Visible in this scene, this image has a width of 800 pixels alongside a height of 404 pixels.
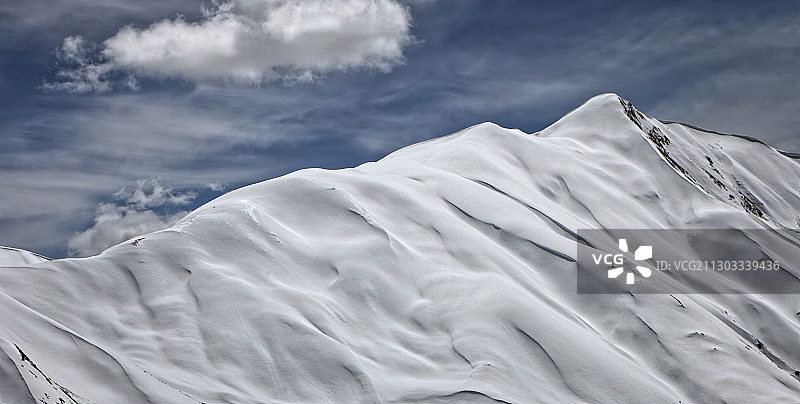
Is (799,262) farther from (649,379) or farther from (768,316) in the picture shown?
(649,379)

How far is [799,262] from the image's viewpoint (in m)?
38.7

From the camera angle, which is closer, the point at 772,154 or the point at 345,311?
the point at 345,311

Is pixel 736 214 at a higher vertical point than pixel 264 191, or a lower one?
lower

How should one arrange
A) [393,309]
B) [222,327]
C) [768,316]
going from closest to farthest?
[222,327], [393,309], [768,316]

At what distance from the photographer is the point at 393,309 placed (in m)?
23.4

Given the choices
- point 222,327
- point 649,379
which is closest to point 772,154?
point 649,379

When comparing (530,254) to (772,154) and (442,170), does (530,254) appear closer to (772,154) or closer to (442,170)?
(442,170)

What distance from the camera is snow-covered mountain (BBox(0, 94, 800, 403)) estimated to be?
1850 centimetres

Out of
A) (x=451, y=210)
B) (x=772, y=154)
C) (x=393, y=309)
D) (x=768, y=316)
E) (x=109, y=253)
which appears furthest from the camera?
(x=772, y=154)

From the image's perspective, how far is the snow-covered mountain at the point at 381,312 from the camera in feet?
60.7

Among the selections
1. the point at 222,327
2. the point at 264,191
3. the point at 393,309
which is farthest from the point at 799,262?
the point at 222,327

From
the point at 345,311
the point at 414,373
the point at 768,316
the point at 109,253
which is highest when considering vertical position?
the point at 109,253

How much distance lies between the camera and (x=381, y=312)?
75.8 ft

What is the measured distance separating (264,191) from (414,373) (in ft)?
33.5
